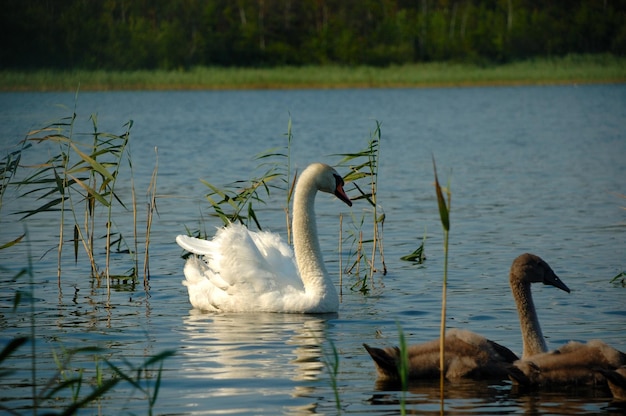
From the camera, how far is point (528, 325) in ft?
22.0

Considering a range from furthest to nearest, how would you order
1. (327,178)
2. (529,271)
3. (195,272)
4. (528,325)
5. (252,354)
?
(195,272), (327,178), (252,354), (529,271), (528,325)

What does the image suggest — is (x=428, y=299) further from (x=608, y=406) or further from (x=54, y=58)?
(x=54, y=58)

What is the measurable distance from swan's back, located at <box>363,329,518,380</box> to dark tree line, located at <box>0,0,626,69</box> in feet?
159

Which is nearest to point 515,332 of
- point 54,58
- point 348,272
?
point 348,272

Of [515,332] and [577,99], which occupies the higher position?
[577,99]

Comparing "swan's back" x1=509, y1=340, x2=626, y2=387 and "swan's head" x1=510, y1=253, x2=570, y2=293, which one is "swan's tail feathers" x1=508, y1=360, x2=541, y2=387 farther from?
"swan's head" x1=510, y1=253, x2=570, y2=293

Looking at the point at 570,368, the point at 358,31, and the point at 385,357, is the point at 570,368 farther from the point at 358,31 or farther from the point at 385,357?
the point at 358,31

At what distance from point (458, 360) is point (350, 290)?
11.3 ft

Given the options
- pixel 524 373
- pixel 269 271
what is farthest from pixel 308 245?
pixel 524 373

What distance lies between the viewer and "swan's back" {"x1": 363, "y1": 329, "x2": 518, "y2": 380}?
6367 mm

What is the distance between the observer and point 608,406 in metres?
5.92

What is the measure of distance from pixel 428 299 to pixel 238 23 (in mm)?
62224

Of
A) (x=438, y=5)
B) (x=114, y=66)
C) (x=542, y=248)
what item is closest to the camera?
(x=542, y=248)

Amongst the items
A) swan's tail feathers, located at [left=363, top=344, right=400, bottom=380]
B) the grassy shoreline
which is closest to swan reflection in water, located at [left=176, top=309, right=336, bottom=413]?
swan's tail feathers, located at [left=363, top=344, right=400, bottom=380]
